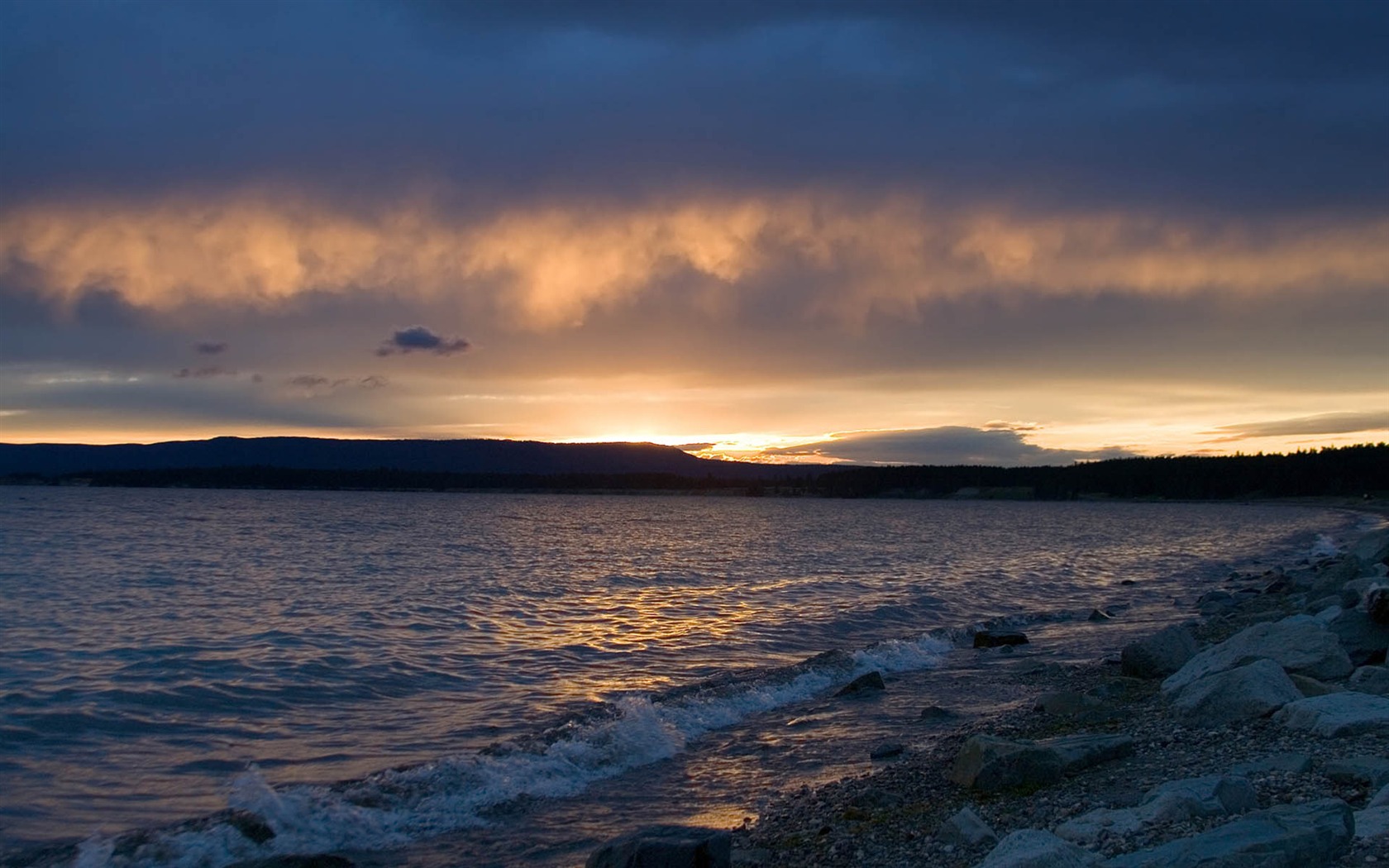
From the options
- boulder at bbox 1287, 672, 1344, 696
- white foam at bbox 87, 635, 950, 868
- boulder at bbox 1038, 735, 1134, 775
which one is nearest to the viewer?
white foam at bbox 87, 635, 950, 868

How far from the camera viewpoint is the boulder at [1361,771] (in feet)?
27.0

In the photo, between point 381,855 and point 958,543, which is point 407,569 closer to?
point 381,855

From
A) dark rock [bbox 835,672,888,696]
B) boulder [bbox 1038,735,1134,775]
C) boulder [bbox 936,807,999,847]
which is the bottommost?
dark rock [bbox 835,672,888,696]

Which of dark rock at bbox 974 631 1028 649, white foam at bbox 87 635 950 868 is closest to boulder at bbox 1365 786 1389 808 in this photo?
white foam at bbox 87 635 950 868

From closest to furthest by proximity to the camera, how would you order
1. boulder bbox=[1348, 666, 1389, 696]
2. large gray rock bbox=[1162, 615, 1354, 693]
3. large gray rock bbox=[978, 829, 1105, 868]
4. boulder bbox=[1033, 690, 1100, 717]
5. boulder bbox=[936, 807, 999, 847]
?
large gray rock bbox=[978, 829, 1105, 868], boulder bbox=[936, 807, 999, 847], boulder bbox=[1348, 666, 1389, 696], large gray rock bbox=[1162, 615, 1354, 693], boulder bbox=[1033, 690, 1100, 717]

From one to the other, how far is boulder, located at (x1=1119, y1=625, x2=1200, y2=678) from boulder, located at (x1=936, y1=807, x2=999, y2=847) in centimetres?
987

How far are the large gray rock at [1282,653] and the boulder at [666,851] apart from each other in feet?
30.2

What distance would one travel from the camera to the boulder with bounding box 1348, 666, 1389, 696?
12730 mm

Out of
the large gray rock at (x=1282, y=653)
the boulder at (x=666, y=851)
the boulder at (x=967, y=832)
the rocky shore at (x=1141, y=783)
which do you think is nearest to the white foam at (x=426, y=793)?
the rocky shore at (x=1141, y=783)

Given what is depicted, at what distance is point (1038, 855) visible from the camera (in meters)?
6.46

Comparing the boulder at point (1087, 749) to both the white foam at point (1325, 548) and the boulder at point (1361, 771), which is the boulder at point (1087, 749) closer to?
the boulder at point (1361, 771)

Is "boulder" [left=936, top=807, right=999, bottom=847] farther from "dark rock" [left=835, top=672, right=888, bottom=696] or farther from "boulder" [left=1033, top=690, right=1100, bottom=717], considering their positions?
"dark rock" [left=835, top=672, right=888, bottom=696]

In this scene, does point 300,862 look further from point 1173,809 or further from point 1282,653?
point 1282,653

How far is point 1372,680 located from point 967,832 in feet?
25.3
